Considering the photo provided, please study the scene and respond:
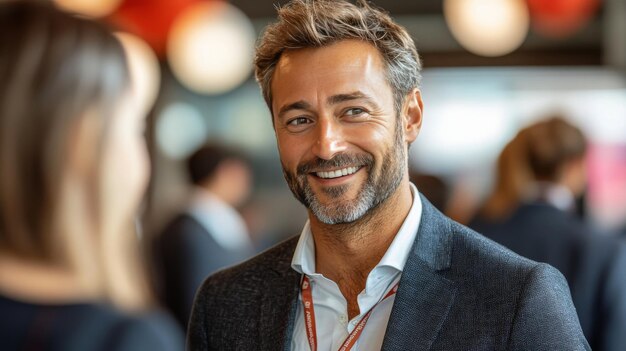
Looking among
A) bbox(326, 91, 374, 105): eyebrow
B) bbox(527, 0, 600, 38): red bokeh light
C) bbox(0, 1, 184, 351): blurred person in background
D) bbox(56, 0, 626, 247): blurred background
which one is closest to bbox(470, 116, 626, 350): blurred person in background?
bbox(326, 91, 374, 105): eyebrow

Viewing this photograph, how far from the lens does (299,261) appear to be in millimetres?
2166

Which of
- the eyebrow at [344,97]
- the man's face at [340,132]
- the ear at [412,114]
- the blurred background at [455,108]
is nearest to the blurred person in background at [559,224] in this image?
the ear at [412,114]

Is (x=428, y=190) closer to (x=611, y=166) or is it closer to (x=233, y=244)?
(x=233, y=244)

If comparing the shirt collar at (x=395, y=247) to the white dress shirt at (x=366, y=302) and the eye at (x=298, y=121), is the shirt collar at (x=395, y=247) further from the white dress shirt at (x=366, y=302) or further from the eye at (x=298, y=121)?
the eye at (x=298, y=121)

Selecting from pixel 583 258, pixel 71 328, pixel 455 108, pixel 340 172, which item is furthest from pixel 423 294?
pixel 455 108

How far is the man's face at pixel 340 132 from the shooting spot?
6.78ft

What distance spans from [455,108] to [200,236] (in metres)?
4.28

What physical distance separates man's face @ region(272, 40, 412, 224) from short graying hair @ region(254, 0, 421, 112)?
0.02 metres

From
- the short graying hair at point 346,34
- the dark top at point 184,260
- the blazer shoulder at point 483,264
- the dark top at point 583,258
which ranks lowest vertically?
the dark top at point 184,260

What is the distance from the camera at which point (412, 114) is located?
7.34 feet

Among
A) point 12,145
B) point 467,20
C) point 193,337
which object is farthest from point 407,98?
point 467,20

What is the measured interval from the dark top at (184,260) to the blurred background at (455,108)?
2.15 metres

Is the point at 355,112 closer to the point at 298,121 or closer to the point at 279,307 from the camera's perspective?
the point at 298,121

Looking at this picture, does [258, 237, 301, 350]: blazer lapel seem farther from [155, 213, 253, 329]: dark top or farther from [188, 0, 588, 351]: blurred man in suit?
[155, 213, 253, 329]: dark top
